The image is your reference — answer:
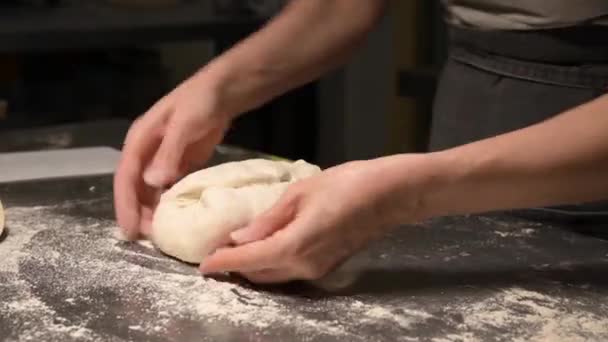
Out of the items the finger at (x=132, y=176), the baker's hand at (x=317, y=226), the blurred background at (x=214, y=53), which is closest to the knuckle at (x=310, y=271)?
the baker's hand at (x=317, y=226)

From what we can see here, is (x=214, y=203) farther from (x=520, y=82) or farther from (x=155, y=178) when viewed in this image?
(x=520, y=82)

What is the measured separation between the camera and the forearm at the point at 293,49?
Answer: 1.15 metres

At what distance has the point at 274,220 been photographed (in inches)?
31.4

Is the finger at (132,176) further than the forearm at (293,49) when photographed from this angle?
No

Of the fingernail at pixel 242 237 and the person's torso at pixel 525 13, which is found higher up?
the person's torso at pixel 525 13

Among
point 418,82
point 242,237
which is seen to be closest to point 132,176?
point 242,237

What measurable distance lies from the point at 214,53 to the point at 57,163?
4.56ft

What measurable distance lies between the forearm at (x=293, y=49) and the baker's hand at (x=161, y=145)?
49mm

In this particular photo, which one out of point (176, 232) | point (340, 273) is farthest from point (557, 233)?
point (176, 232)

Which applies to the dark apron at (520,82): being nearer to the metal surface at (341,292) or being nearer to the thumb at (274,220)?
the metal surface at (341,292)

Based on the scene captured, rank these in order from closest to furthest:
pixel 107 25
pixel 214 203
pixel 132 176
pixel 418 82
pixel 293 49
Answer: pixel 214 203 → pixel 132 176 → pixel 293 49 → pixel 418 82 → pixel 107 25

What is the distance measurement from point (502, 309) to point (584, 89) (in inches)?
14.7

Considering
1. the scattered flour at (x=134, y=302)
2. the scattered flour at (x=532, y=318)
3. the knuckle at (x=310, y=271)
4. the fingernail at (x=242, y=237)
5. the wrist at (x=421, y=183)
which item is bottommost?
the scattered flour at (x=134, y=302)

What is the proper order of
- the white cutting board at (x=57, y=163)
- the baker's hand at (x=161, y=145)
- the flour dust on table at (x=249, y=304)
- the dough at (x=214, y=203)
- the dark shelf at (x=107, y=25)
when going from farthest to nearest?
the dark shelf at (x=107, y=25), the white cutting board at (x=57, y=163), the baker's hand at (x=161, y=145), the dough at (x=214, y=203), the flour dust on table at (x=249, y=304)
